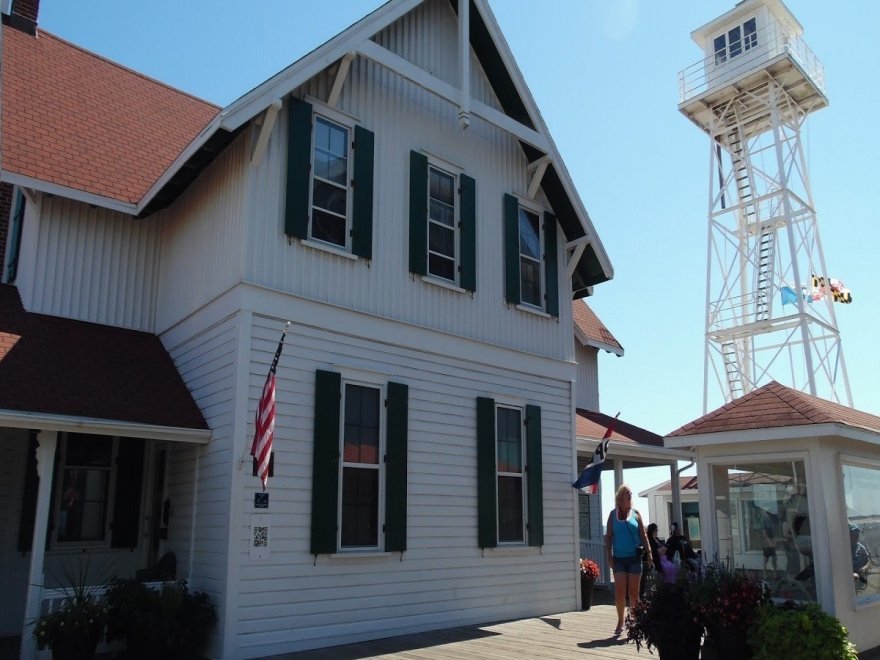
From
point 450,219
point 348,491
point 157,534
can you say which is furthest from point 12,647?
point 450,219

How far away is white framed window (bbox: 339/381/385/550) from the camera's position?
964 centimetres

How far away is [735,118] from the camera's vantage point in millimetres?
24484

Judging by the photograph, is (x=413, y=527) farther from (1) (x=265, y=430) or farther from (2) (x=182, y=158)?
(2) (x=182, y=158)

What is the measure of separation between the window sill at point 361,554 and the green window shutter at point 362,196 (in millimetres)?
3681

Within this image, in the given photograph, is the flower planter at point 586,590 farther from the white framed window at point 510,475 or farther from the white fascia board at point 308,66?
the white fascia board at point 308,66

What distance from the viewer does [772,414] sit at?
8.80m

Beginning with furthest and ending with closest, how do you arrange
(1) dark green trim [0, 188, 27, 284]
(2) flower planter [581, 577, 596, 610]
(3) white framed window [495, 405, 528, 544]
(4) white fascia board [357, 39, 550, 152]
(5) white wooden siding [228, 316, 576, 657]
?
(2) flower planter [581, 577, 596, 610], (3) white framed window [495, 405, 528, 544], (1) dark green trim [0, 188, 27, 284], (4) white fascia board [357, 39, 550, 152], (5) white wooden siding [228, 316, 576, 657]

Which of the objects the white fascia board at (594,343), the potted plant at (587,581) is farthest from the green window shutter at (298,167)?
the white fascia board at (594,343)

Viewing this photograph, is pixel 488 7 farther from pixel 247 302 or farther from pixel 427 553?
pixel 427 553

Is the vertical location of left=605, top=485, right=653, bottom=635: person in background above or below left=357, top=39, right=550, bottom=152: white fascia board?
below

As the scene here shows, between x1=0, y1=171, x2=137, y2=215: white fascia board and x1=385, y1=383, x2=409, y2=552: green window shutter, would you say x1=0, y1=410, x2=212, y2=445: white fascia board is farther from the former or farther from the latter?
x1=0, y1=171, x2=137, y2=215: white fascia board

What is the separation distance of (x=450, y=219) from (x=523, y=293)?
187 centimetres

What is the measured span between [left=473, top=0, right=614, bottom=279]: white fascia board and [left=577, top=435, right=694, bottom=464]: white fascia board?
118 inches

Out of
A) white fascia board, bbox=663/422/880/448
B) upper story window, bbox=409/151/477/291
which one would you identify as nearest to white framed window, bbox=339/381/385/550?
upper story window, bbox=409/151/477/291
